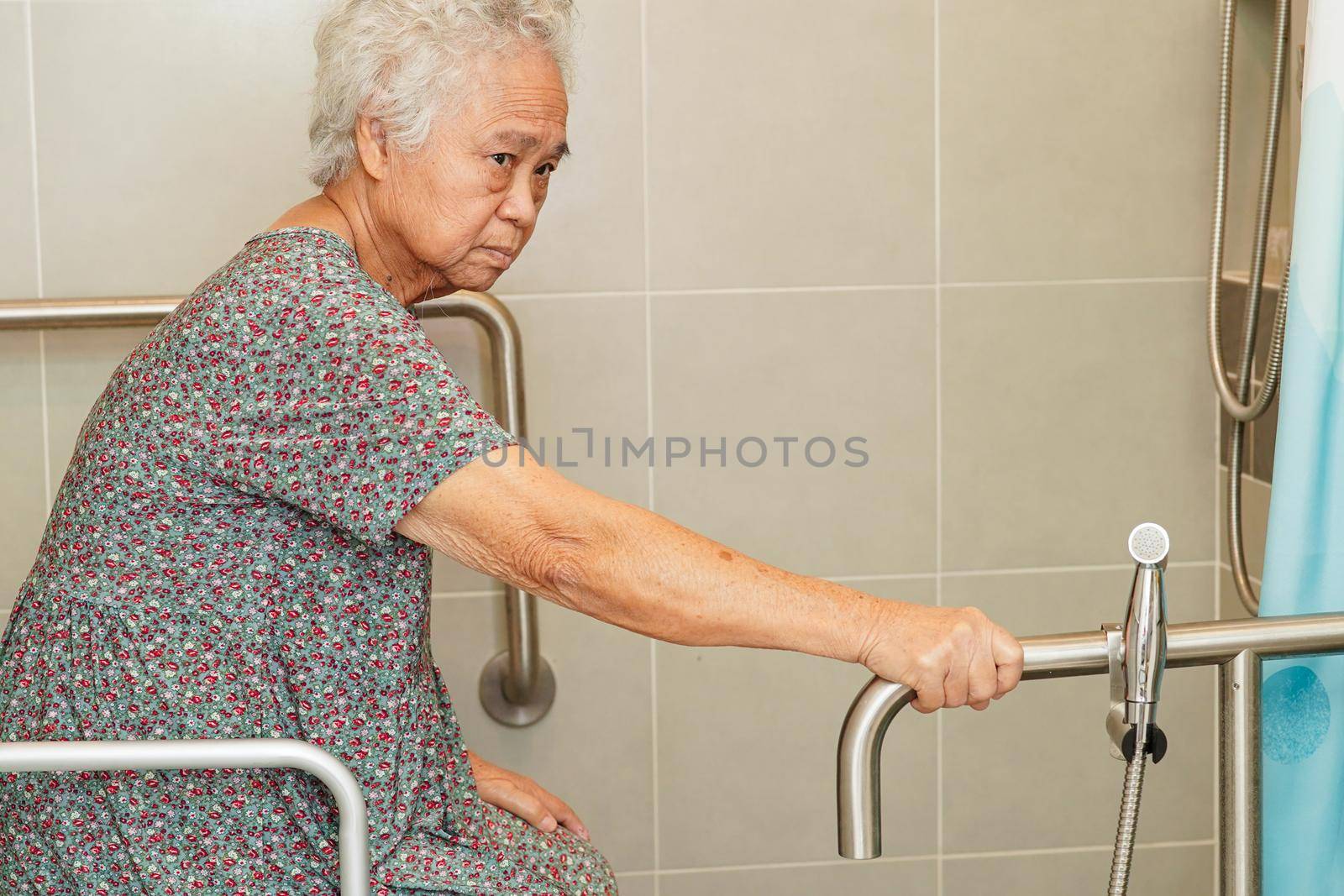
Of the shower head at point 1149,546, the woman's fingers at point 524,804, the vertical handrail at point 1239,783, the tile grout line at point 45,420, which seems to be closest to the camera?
the shower head at point 1149,546

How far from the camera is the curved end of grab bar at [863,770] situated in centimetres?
90

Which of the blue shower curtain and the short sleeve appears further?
the blue shower curtain

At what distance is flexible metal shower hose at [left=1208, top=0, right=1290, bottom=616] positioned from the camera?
1.60m

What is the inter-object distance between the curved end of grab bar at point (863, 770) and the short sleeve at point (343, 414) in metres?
0.30

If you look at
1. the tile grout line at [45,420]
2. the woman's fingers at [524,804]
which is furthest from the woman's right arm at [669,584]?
the tile grout line at [45,420]

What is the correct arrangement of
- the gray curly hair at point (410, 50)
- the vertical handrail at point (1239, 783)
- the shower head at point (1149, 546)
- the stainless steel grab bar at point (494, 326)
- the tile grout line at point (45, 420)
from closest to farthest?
the shower head at point (1149, 546) → the vertical handrail at point (1239, 783) → the gray curly hair at point (410, 50) → the stainless steel grab bar at point (494, 326) → the tile grout line at point (45, 420)

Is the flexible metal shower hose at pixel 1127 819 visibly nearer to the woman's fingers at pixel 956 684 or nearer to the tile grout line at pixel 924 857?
the woman's fingers at pixel 956 684

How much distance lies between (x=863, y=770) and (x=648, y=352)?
951mm

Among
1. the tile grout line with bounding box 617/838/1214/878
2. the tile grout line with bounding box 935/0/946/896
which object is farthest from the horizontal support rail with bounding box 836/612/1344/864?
the tile grout line with bounding box 617/838/1214/878

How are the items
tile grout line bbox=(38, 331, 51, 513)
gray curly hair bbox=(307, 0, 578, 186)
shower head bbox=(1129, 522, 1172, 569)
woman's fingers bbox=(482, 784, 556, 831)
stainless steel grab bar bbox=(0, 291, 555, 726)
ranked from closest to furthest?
shower head bbox=(1129, 522, 1172, 569) → gray curly hair bbox=(307, 0, 578, 186) → woman's fingers bbox=(482, 784, 556, 831) → stainless steel grab bar bbox=(0, 291, 555, 726) → tile grout line bbox=(38, 331, 51, 513)

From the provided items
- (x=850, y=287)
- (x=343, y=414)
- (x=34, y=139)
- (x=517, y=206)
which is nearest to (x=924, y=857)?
(x=850, y=287)

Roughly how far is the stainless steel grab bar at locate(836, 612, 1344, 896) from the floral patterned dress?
1.26 ft

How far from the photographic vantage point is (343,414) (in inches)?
37.0

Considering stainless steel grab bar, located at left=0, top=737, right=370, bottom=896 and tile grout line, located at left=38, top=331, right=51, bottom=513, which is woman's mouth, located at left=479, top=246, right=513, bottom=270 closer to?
stainless steel grab bar, located at left=0, top=737, right=370, bottom=896
